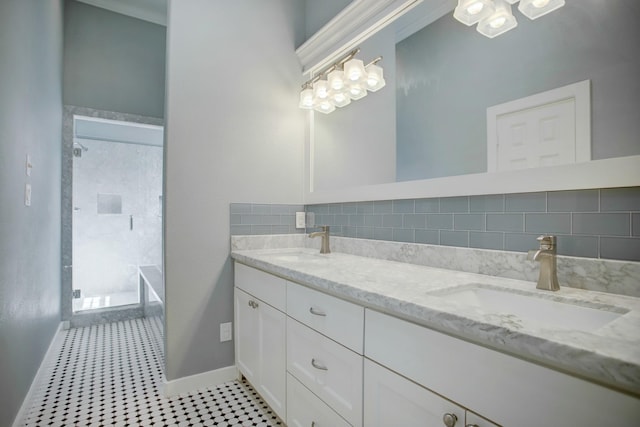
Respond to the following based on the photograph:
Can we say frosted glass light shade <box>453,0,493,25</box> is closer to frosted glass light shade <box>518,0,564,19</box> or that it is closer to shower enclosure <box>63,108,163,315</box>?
frosted glass light shade <box>518,0,564,19</box>

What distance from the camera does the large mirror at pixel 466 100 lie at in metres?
0.94

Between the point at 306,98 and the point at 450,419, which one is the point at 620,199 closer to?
the point at 450,419

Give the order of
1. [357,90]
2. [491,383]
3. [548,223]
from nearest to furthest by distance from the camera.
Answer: [491,383] < [548,223] < [357,90]

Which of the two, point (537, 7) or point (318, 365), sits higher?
point (537, 7)

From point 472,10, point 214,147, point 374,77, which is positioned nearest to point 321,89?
point 374,77

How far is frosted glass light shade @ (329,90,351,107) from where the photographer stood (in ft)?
6.37

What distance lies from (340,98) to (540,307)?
151 cm

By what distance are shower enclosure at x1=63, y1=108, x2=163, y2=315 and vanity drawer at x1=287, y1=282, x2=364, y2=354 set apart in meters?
2.90

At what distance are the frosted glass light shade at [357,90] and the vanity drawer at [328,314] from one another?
3.79 ft

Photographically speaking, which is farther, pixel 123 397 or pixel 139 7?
pixel 139 7

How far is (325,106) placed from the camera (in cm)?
208

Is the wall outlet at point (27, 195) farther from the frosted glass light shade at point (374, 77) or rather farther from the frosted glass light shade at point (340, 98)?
the frosted glass light shade at point (374, 77)

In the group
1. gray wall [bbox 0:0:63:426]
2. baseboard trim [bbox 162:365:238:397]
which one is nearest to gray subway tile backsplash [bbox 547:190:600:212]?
baseboard trim [bbox 162:365:238:397]

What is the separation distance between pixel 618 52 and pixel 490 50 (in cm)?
41
